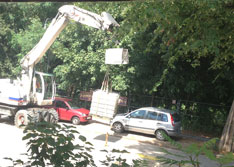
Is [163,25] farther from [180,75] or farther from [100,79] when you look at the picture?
[100,79]

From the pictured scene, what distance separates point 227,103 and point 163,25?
10.1m

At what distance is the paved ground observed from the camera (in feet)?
27.8

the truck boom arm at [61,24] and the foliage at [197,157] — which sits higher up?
the truck boom arm at [61,24]

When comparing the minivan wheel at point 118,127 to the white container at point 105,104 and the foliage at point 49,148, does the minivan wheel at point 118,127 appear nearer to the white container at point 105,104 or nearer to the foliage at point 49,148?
the white container at point 105,104

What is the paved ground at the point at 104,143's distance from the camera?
8.46 m

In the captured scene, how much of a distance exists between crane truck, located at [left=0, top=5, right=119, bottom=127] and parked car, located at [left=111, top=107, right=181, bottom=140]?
12.8ft

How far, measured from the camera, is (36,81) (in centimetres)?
1268

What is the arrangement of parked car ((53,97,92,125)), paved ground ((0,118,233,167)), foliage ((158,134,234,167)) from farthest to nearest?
parked car ((53,97,92,125)) < paved ground ((0,118,233,167)) < foliage ((158,134,234,167))

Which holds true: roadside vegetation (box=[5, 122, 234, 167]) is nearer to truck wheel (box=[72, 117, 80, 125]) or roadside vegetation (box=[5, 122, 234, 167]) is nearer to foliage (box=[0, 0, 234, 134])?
foliage (box=[0, 0, 234, 134])

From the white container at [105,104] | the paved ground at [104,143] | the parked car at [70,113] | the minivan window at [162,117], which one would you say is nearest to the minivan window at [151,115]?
the minivan window at [162,117]

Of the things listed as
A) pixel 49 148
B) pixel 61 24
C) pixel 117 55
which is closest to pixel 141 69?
pixel 117 55

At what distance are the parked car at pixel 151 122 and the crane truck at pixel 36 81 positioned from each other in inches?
153

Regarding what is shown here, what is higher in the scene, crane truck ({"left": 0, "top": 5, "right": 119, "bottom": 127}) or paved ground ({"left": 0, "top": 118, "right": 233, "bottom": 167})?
crane truck ({"left": 0, "top": 5, "right": 119, "bottom": 127})

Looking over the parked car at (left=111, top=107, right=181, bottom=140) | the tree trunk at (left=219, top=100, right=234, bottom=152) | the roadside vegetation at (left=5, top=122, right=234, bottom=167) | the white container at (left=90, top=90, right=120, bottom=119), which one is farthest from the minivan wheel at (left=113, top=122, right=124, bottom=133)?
the roadside vegetation at (left=5, top=122, right=234, bottom=167)
